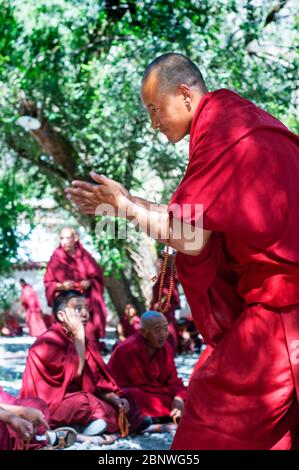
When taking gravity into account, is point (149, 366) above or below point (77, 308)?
below

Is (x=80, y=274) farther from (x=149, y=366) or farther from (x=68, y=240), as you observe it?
(x=149, y=366)

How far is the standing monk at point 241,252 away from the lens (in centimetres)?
259

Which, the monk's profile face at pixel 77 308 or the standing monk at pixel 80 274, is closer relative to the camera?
the monk's profile face at pixel 77 308

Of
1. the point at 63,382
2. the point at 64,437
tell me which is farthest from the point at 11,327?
the point at 64,437

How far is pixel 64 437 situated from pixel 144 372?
5.77 ft

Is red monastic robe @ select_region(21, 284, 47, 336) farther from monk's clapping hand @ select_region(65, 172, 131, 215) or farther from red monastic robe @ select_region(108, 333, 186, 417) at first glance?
monk's clapping hand @ select_region(65, 172, 131, 215)

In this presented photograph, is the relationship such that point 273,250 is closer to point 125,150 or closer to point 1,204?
point 125,150

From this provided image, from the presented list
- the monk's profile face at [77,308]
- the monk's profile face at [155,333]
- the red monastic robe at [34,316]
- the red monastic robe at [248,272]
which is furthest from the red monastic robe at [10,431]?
the red monastic robe at [34,316]

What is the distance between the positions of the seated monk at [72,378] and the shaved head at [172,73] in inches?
150

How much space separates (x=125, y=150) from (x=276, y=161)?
10052mm

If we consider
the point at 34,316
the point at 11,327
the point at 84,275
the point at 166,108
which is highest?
the point at 166,108

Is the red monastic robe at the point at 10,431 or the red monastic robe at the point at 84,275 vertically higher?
the red monastic robe at the point at 84,275

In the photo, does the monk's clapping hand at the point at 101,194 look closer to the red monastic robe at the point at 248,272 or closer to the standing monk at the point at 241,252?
the standing monk at the point at 241,252

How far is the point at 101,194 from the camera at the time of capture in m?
2.74
